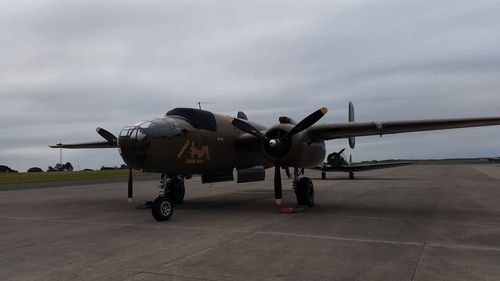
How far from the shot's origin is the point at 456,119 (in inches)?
546

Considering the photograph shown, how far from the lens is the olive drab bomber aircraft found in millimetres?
12422

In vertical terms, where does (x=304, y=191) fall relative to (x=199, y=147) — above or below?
below

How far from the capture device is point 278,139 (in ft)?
48.0

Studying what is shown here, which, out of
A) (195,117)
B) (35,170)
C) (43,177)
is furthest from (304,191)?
(35,170)

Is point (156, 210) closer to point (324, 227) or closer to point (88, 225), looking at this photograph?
point (88, 225)

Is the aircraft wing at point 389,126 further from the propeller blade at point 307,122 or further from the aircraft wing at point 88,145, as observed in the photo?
the aircraft wing at point 88,145

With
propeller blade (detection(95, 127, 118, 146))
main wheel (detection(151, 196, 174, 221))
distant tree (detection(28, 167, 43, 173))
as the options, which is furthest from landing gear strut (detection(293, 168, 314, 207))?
distant tree (detection(28, 167, 43, 173))

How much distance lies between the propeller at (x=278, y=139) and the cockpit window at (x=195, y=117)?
101 cm

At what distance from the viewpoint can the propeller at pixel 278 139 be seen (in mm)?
14062

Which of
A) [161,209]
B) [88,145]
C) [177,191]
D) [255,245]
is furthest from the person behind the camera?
[88,145]

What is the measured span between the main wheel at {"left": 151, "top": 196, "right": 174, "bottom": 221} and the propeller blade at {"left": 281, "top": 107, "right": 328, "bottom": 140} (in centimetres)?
477

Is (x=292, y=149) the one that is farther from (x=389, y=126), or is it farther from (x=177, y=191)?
(x=177, y=191)

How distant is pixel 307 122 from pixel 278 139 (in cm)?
118

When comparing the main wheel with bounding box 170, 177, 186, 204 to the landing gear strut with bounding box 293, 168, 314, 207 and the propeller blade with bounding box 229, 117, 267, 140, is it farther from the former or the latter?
the landing gear strut with bounding box 293, 168, 314, 207
